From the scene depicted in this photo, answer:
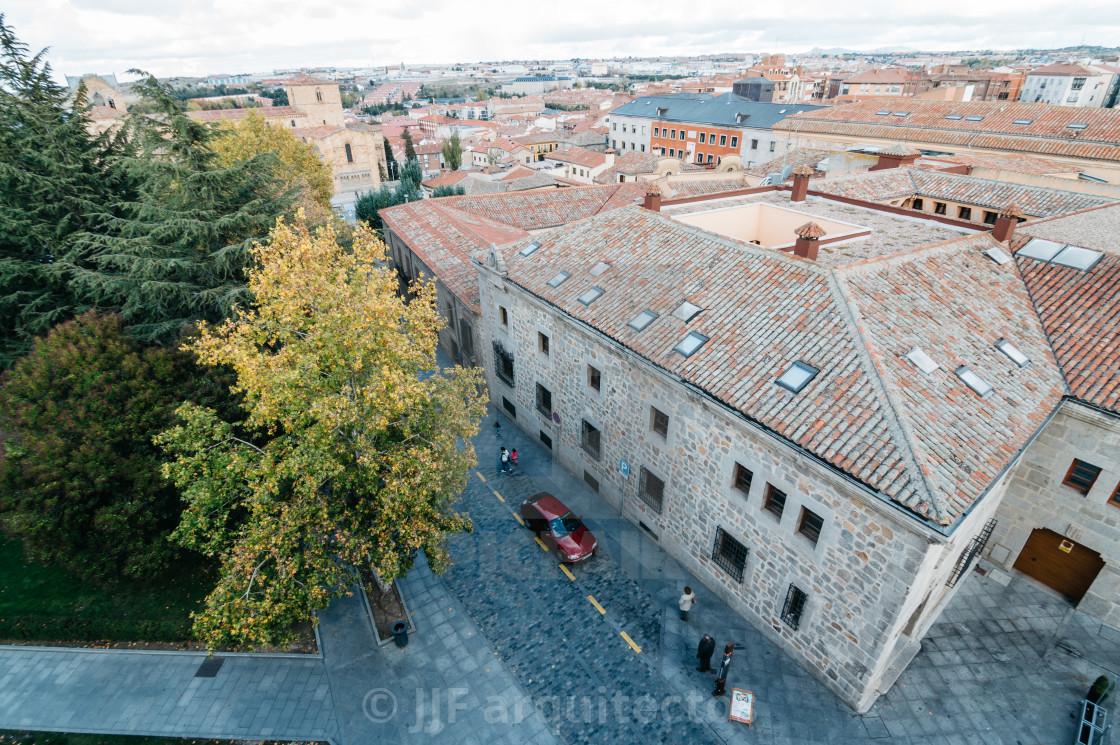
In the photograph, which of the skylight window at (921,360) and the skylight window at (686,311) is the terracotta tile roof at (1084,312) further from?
the skylight window at (686,311)

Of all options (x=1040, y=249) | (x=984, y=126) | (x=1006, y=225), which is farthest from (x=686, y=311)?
(x=984, y=126)

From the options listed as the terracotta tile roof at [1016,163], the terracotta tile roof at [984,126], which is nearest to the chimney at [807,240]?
the terracotta tile roof at [1016,163]

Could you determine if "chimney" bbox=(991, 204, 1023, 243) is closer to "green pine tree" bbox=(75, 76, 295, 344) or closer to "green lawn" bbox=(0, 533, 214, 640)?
"green pine tree" bbox=(75, 76, 295, 344)

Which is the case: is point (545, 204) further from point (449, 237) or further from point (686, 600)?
point (686, 600)

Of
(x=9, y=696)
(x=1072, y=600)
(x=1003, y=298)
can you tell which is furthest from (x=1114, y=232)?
(x=9, y=696)

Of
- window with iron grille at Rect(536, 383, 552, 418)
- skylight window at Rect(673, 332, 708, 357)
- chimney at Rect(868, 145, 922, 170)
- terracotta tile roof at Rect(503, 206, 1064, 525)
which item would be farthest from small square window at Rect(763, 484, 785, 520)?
chimney at Rect(868, 145, 922, 170)

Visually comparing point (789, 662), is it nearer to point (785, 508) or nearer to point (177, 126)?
point (785, 508)

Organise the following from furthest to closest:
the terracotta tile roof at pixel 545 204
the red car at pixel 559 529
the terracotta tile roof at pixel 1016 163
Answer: the terracotta tile roof at pixel 545 204
the terracotta tile roof at pixel 1016 163
the red car at pixel 559 529
